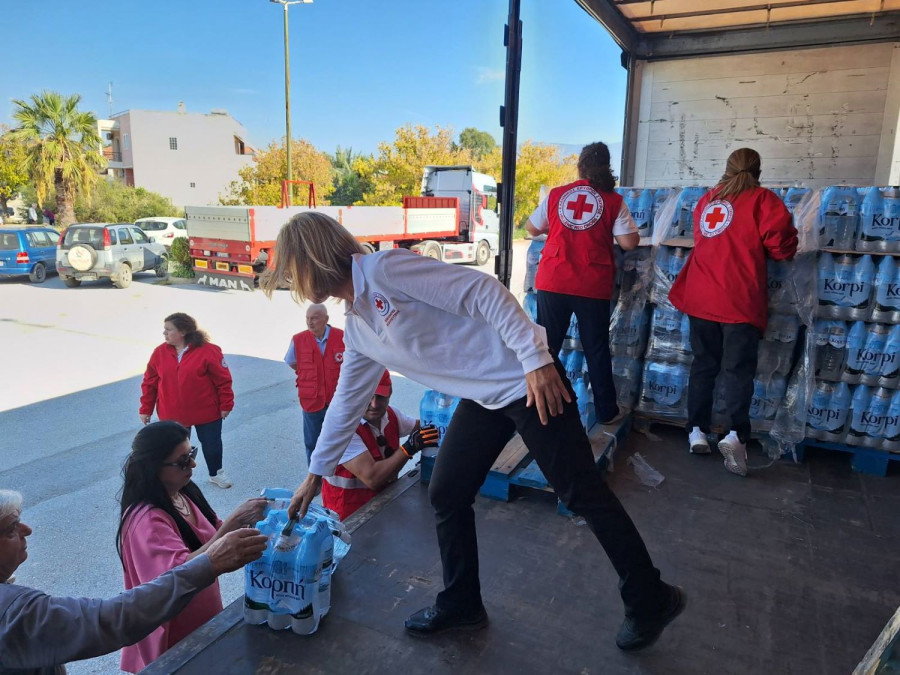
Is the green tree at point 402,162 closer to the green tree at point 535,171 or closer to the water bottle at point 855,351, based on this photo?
the green tree at point 535,171

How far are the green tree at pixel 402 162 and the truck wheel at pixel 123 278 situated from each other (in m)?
17.1

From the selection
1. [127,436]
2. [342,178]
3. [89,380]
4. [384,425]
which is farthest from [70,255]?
[342,178]

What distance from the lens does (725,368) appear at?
4.25 meters

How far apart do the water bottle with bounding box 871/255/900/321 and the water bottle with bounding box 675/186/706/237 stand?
1.22 m

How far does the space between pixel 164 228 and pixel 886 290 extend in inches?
870

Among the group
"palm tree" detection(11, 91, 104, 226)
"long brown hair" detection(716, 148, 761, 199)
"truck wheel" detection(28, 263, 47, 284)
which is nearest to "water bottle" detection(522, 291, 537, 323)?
"long brown hair" detection(716, 148, 761, 199)

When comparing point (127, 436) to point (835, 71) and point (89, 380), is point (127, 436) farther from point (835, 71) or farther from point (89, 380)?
point (835, 71)

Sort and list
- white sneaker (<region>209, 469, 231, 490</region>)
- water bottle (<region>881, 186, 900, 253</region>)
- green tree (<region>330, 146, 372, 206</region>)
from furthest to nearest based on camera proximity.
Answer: green tree (<region>330, 146, 372, 206</region>), white sneaker (<region>209, 469, 231, 490</region>), water bottle (<region>881, 186, 900, 253</region>)

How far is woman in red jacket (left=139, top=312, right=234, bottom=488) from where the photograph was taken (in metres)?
4.89

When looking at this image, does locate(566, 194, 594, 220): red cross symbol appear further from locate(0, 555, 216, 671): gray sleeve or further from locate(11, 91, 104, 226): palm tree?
locate(11, 91, 104, 226): palm tree

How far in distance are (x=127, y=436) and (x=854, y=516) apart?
6.60 meters

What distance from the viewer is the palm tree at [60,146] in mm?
32094

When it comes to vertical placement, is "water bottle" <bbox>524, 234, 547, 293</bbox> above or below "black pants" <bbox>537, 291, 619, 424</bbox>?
above

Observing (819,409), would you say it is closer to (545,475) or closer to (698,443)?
(698,443)
